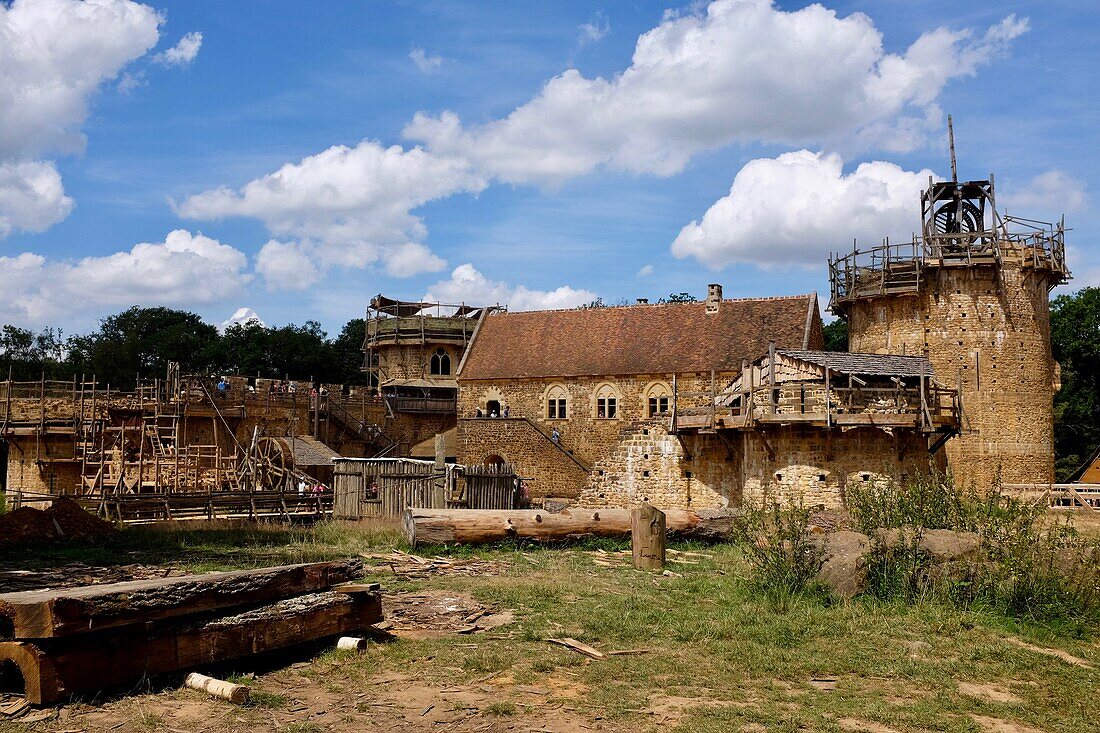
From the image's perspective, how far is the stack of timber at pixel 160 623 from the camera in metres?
7.56

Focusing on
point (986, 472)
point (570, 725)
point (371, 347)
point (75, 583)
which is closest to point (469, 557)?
point (75, 583)

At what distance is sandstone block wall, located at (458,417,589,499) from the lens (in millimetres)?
33500

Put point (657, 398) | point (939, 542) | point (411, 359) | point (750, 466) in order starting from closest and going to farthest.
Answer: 1. point (939, 542)
2. point (750, 466)
3. point (657, 398)
4. point (411, 359)

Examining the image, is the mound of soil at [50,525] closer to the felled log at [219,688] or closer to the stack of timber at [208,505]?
the stack of timber at [208,505]

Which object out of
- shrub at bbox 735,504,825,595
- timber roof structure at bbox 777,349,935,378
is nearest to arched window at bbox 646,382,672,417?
timber roof structure at bbox 777,349,935,378

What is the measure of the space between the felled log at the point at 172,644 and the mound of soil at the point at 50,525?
9703 mm

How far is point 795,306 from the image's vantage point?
35.8 metres

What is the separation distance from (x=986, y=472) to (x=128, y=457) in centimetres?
2951

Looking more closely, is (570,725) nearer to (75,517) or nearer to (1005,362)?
(75,517)

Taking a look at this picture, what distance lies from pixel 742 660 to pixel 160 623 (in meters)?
5.57

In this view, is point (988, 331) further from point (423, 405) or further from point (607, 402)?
point (423, 405)

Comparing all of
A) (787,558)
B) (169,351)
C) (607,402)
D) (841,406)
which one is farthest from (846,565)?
(169,351)

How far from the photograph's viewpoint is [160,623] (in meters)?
8.40

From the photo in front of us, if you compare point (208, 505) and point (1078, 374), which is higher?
point (1078, 374)
